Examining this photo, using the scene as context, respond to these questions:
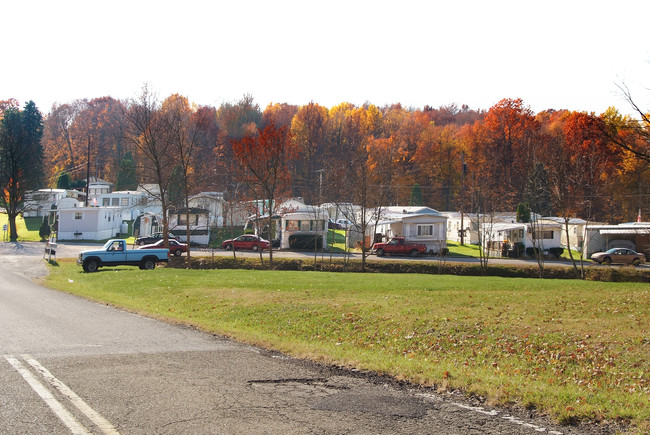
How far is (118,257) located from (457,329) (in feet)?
83.3

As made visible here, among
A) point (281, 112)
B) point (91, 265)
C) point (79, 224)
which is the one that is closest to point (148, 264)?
point (91, 265)

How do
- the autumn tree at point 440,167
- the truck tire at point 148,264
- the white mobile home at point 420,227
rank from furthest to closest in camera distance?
1. the autumn tree at point 440,167
2. the white mobile home at point 420,227
3. the truck tire at point 148,264

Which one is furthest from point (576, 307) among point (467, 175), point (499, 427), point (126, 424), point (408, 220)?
point (467, 175)

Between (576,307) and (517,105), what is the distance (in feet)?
197

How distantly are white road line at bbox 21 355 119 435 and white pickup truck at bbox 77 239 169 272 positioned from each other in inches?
1022

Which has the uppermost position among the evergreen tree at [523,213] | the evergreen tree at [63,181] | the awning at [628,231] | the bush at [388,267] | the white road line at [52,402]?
the evergreen tree at [63,181]

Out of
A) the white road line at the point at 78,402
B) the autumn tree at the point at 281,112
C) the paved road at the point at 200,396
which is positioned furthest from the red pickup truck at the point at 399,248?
the autumn tree at the point at 281,112

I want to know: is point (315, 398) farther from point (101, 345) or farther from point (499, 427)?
point (101, 345)

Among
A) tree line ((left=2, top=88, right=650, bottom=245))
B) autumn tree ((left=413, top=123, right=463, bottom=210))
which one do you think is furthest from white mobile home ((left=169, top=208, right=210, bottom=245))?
autumn tree ((left=413, top=123, right=463, bottom=210))

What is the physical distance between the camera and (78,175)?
336 ft

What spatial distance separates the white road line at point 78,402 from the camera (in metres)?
6.08

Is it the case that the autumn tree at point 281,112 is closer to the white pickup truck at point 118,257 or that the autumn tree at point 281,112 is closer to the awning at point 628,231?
the awning at point 628,231

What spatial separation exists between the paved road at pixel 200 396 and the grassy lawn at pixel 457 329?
86 centimetres

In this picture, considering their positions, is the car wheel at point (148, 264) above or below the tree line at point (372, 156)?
below
